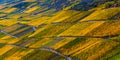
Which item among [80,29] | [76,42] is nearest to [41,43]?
[80,29]

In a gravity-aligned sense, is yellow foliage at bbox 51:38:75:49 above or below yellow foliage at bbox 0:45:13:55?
above

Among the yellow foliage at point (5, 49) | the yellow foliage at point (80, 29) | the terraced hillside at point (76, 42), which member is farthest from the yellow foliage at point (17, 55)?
the yellow foliage at point (80, 29)

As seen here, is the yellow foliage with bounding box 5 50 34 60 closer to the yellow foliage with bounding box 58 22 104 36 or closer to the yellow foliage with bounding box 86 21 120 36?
the yellow foliage with bounding box 58 22 104 36

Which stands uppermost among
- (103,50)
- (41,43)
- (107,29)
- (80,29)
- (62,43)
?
(103,50)

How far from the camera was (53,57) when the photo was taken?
136 meters

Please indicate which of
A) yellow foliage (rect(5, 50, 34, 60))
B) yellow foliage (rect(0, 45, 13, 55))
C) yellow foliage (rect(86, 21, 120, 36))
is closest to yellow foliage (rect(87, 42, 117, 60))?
yellow foliage (rect(86, 21, 120, 36))

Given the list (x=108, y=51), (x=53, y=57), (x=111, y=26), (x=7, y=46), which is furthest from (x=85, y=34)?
(x=7, y=46)

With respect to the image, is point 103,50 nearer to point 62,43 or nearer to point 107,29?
point 107,29

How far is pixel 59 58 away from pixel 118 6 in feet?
242

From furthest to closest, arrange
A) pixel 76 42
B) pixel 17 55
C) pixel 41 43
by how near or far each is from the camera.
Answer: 1. pixel 41 43
2. pixel 17 55
3. pixel 76 42

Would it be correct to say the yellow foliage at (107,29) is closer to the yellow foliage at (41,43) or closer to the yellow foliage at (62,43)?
the yellow foliage at (62,43)

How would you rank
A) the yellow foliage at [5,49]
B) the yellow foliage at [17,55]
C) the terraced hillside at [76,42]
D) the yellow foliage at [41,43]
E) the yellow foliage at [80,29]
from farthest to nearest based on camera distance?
1. the yellow foliage at [5,49]
2. the yellow foliage at [41,43]
3. the yellow foliage at [17,55]
4. the yellow foliage at [80,29]
5. the terraced hillside at [76,42]

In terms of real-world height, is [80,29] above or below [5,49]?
above

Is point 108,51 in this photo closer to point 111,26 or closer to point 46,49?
point 111,26
